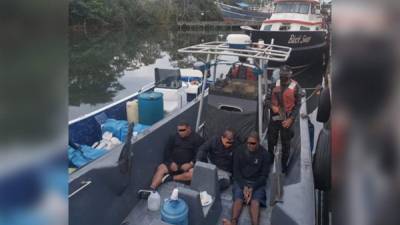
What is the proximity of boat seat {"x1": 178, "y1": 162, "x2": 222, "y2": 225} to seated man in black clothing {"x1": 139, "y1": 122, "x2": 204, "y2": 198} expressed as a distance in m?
0.54

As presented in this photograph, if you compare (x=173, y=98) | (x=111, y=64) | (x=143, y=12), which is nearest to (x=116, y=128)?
(x=173, y=98)

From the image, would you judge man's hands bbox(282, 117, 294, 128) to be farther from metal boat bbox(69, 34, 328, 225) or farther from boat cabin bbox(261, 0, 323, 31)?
boat cabin bbox(261, 0, 323, 31)

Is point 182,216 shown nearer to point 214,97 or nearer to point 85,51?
point 214,97

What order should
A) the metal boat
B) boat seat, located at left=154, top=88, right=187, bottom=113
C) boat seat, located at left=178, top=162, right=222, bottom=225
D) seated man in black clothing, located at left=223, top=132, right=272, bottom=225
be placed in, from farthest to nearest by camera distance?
boat seat, located at left=154, top=88, right=187, bottom=113 → seated man in black clothing, located at left=223, top=132, right=272, bottom=225 → boat seat, located at left=178, top=162, right=222, bottom=225 → the metal boat

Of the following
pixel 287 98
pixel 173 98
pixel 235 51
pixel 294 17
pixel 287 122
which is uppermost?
pixel 294 17

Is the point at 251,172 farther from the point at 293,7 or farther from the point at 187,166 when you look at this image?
the point at 293,7

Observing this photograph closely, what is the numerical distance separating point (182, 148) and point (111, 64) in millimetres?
22577

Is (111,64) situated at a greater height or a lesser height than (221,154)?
lesser

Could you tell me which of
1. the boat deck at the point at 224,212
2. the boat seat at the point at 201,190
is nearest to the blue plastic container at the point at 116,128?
the boat deck at the point at 224,212

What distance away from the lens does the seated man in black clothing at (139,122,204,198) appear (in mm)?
5492

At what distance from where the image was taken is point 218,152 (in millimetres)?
5445

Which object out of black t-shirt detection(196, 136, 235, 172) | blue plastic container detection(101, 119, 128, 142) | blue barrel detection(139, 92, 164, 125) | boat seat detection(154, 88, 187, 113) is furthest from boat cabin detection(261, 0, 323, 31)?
black t-shirt detection(196, 136, 235, 172)

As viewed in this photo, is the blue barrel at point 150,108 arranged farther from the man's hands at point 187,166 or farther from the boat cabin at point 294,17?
the boat cabin at point 294,17

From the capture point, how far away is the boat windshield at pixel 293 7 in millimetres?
20062
